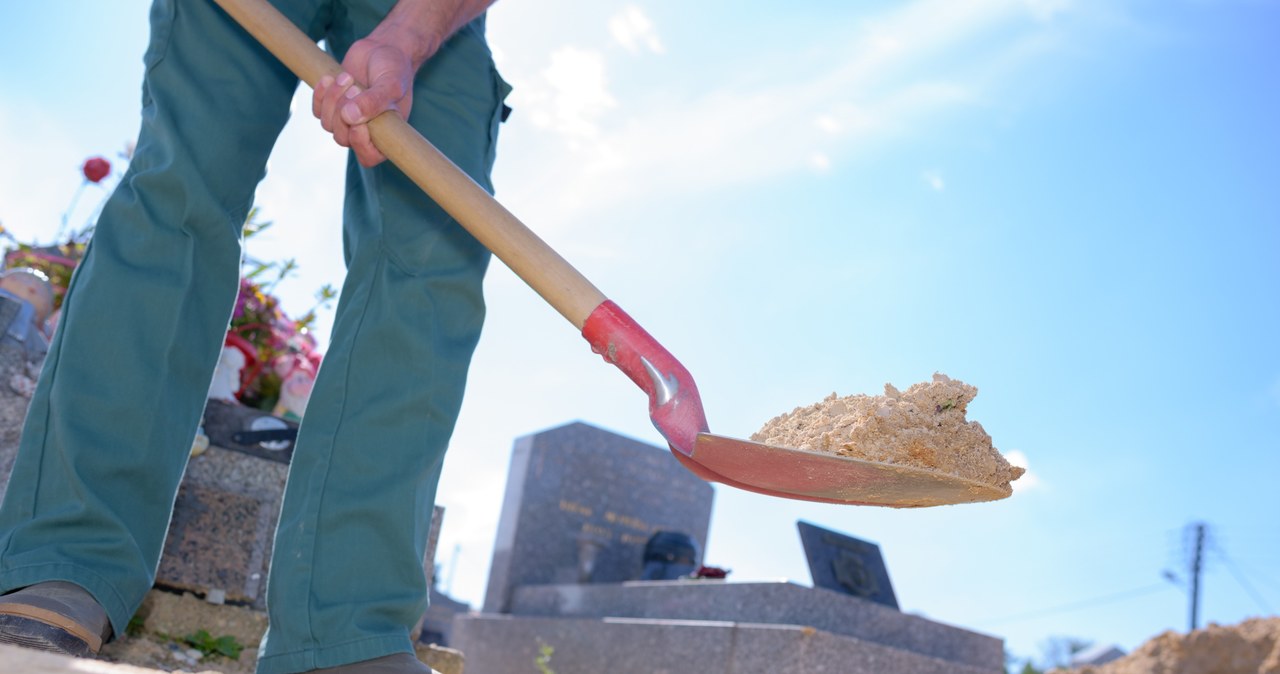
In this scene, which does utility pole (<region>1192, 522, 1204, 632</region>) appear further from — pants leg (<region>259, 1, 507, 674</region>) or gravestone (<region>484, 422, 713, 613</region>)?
pants leg (<region>259, 1, 507, 674</region>)

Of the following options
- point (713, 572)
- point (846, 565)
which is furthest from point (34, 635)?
point (846, 565)

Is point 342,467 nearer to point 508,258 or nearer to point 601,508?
point 508,258

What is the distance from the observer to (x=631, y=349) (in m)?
1.46

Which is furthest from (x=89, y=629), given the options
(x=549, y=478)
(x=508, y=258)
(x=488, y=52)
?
(x=549, y=478)

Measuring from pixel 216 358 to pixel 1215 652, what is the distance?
4.73m

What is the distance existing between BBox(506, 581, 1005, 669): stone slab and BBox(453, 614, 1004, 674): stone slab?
11cm

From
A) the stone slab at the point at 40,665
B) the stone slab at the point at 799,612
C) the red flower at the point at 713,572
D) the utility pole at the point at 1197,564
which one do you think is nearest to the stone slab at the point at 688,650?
the stone slab at the point at 799,612

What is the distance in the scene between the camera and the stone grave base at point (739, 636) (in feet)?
14.1

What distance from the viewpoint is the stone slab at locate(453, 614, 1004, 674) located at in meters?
4.21

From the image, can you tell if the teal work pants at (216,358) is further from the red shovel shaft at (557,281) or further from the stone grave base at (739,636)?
the stone grave base at (739,636)

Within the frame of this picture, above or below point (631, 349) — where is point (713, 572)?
above

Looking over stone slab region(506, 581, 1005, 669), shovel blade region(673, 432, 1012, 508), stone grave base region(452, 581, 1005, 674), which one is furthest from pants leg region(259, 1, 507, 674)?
stone slab region(506, 581, 1005, 669)

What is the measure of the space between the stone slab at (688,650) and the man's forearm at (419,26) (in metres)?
3.19

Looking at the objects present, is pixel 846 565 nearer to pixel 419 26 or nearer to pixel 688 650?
pixel 688 650
